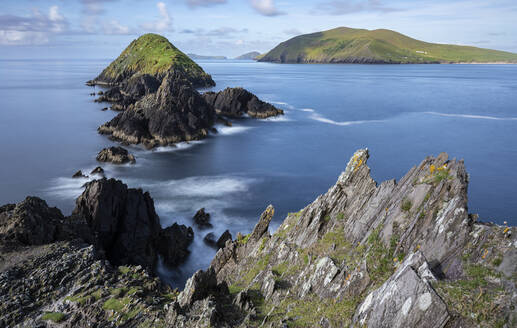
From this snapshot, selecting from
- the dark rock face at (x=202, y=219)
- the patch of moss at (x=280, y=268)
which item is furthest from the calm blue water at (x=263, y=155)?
the patch of moss at (x=280, y=268)

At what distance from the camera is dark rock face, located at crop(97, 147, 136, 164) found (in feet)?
231

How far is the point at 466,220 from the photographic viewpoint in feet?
48.3

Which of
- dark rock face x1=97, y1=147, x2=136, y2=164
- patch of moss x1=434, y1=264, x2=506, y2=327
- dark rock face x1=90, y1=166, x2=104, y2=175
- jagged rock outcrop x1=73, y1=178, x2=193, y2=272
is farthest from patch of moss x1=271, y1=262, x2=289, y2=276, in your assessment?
dark rock face x1=97, y1=147, x2=136, y2=164

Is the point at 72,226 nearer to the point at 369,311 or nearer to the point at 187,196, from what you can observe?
the point at 187,196

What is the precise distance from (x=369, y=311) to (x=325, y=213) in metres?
10.5

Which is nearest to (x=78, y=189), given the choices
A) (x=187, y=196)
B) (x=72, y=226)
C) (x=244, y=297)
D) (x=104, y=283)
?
(x=187, y=196)

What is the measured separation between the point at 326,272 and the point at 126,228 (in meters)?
28.9

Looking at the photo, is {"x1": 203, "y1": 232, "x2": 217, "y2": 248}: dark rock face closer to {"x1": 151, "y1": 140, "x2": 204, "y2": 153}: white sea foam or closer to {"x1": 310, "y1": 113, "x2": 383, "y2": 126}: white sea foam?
{"x1": 151, "y1": 140, "x2": 204, "y2": 153}: white sea foam

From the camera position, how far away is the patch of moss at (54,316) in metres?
20.8

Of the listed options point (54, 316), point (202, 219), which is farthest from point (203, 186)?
point (54, 316)

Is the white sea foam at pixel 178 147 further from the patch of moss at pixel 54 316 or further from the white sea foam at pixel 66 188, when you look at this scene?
the patch of moss at pixel 54 316

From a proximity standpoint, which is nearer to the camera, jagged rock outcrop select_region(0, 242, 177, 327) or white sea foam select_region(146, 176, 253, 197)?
jagged rock outcrop select_region(0, 242, 177, 327)

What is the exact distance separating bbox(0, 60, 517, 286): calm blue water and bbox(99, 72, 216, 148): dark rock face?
414 centimetres

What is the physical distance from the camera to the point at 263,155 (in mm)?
81188
